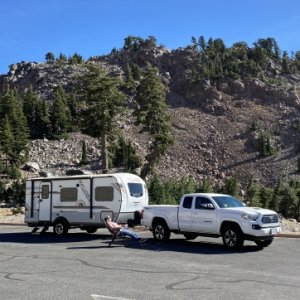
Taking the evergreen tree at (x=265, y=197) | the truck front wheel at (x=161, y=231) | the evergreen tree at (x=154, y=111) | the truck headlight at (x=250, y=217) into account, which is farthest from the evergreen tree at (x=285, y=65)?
the truck headlight at (x=250, y=217)

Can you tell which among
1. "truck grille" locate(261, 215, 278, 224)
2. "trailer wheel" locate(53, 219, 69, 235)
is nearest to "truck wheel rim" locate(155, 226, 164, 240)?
"truck grille" locate(261, 215, 278, 224)

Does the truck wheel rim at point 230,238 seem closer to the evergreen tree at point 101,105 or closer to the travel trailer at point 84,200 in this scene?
the travel trailer at point 84,200

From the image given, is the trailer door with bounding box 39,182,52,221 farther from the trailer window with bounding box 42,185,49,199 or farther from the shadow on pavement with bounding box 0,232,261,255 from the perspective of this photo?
the shadow on pavement with bounding box 0,232,261,255

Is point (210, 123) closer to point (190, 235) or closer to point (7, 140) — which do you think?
point (7, 140)

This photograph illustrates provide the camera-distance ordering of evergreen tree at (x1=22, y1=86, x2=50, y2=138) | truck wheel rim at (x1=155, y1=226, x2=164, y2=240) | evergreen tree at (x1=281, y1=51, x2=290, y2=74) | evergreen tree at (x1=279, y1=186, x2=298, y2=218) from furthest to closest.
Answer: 1. evergreen tree at (x1=281, y1=51, x2=290, y2=74)
2. evergreen tree at (x1=22, y1=86, x2=50, y2=138)
3. evergreen tree at (x1=279, y1=186, x2=298, y2=218)
4. truck wheel rim at (x1=155, y1=226, x2=164, y2=240)

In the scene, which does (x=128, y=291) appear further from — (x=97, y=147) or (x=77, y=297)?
(x=97, y=147)

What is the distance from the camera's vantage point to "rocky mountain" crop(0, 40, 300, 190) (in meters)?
121

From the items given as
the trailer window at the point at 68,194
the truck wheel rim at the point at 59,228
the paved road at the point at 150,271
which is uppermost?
the trailer window at the point at 68,194

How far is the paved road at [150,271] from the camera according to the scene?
→ 1005 cm

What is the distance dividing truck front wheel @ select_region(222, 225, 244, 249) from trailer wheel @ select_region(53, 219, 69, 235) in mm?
9092

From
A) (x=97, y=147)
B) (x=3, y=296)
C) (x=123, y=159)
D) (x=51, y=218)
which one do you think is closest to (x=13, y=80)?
(x=97, y=147)

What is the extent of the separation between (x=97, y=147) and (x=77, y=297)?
11717 centimetres

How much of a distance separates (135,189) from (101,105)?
2941 centimetres

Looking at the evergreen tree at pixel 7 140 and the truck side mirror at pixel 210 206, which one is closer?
the truck side mirror at pixel 210 206
